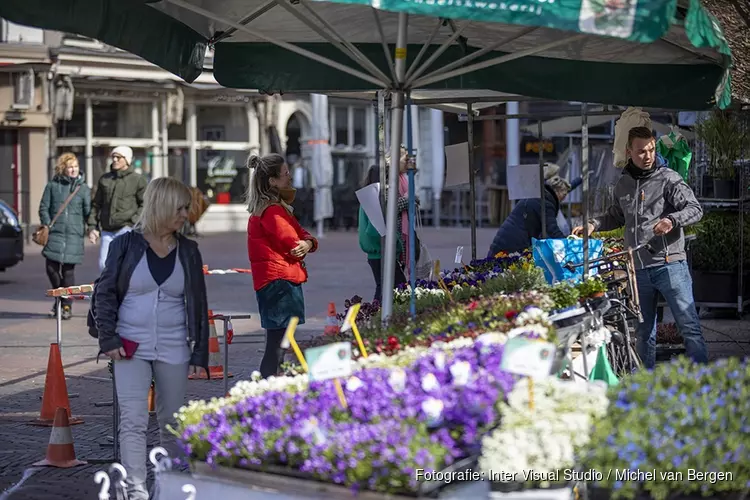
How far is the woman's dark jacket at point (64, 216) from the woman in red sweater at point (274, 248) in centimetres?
633

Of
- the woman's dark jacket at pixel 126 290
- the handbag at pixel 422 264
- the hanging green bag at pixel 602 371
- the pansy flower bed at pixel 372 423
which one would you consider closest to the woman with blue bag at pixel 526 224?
the handbag at pixel 422 264

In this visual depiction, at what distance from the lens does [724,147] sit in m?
11.8

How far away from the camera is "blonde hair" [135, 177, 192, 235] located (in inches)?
217

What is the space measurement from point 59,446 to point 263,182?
2043 mm

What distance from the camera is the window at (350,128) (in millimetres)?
36281

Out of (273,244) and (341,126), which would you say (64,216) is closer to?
(273,244)

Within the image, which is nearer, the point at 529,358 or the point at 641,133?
the point at 529,358

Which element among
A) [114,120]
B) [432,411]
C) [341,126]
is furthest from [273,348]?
[341,126]

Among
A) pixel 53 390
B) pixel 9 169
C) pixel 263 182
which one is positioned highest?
pixel 9 169

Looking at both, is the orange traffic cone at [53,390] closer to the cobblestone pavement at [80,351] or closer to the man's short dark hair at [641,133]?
the cobblestone pavement at [80,351]

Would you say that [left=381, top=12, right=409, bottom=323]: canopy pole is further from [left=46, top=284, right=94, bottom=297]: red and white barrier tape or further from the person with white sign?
the person with white sign

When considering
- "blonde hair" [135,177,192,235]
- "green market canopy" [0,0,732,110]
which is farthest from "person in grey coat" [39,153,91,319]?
"blonde hair" [135,177,192,235]

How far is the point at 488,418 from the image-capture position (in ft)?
13.2

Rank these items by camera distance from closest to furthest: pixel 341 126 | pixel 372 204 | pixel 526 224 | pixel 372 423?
pixel 372 423, pixel 372 204, pixel 526 224, pixel 341 126
